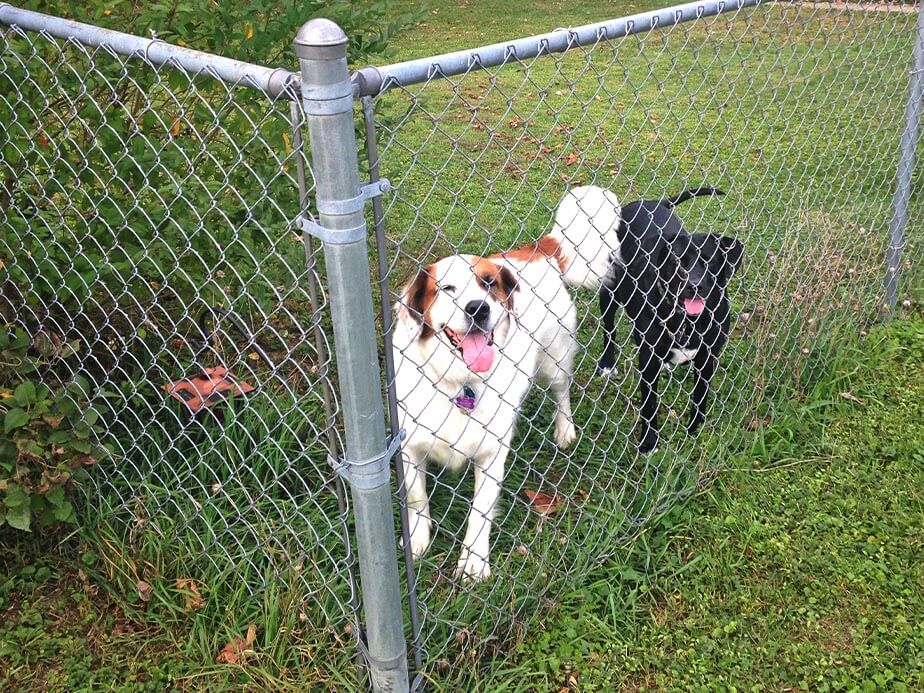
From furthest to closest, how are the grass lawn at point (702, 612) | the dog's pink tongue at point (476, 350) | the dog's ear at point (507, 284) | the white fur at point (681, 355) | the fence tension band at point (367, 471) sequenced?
the white fur at point (681, 355) → the dog's ear at point (507, 284) → the dog's pink tongue at point (476, 350) → the grass lawn at point (702, 612) → the fence tension band at point (367, 471)

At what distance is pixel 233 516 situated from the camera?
2.73 metres

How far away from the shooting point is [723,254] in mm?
3492

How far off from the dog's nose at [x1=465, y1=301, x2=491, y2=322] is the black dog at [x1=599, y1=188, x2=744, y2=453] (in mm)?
952

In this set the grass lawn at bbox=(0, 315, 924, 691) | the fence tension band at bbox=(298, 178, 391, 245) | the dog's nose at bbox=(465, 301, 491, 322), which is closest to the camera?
the fence tension band at bbox=(298, 178, 391, 245)

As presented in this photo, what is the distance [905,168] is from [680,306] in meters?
1.34

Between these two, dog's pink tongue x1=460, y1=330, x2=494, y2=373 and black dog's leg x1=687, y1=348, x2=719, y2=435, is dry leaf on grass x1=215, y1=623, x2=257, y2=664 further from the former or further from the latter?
black dog's leg x1=687, y1=348, x2=719, y2=435

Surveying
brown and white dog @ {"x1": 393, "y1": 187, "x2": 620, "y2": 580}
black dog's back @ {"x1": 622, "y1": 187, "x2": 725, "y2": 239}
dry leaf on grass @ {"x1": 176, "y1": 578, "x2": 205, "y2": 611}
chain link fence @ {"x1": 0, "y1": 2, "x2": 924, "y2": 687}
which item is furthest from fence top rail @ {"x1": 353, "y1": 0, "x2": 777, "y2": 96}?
dry leaf on grass @ {"x1": 176, "y1": 578, "x2": 205, "y2": 611}

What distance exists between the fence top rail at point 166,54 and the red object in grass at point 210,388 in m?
1.17

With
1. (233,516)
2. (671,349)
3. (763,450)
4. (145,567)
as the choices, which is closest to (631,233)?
(671,349)

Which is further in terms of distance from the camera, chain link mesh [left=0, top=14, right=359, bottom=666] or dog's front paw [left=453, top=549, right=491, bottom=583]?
dog's front paw [left=453, top=549, right=491, bottom=583]

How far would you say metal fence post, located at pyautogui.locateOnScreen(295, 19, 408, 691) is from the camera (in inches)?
57.2

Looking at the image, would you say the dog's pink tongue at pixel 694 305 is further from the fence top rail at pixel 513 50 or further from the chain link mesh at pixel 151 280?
the chain link mesh at pixel 151 280

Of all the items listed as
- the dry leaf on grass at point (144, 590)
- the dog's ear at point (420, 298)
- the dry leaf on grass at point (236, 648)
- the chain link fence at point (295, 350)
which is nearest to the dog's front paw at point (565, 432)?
the chain link fence at point (295, 350)

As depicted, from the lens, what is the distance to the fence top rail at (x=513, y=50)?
64.7 inches
